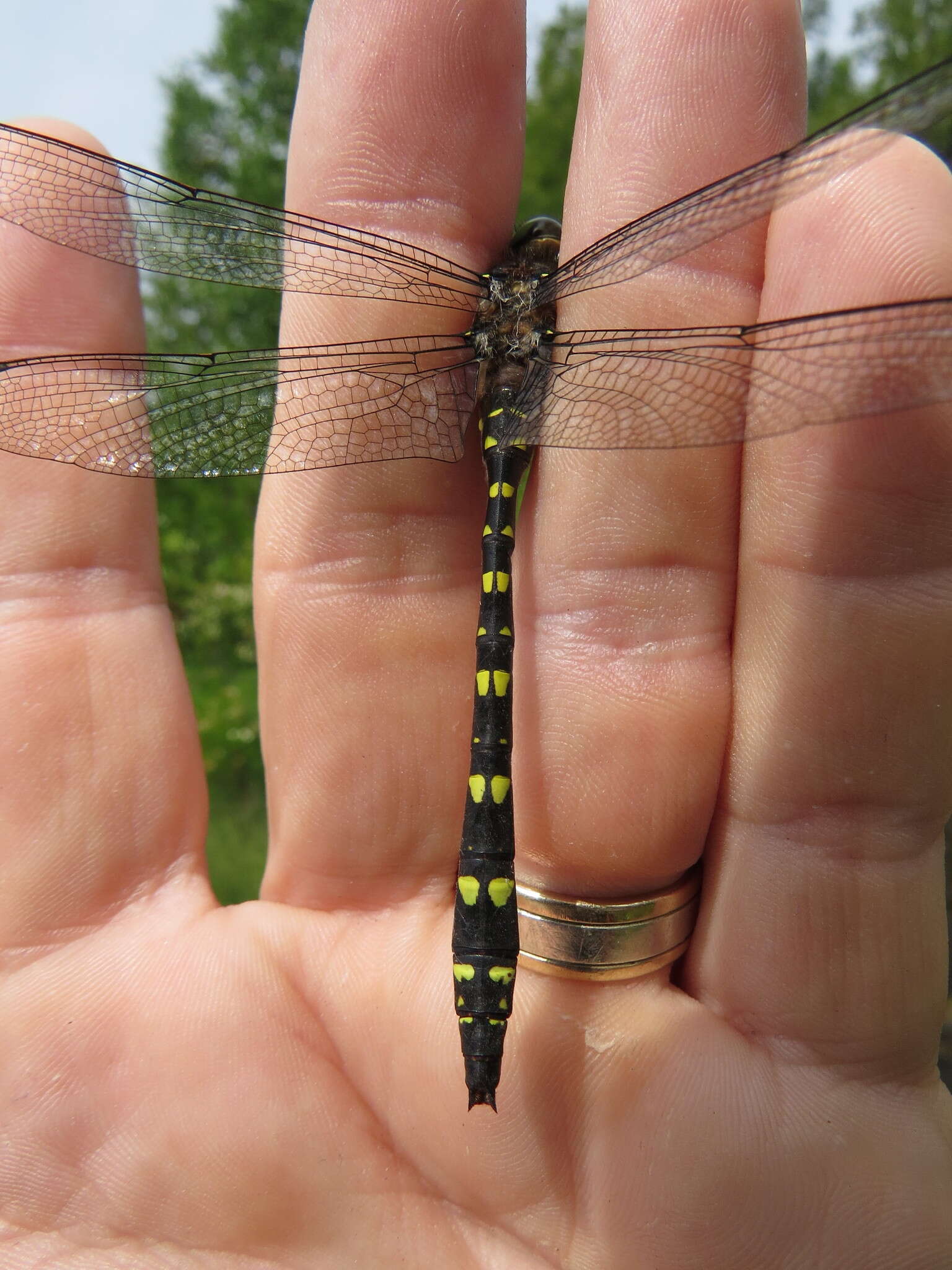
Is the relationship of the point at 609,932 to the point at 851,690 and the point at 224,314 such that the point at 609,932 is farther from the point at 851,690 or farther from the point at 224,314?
the point at 224,314

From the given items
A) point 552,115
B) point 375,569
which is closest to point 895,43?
point 552,115

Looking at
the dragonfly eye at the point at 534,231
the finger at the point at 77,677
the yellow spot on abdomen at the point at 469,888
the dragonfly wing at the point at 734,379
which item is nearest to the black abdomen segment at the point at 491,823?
the yellow spot on abdomen at the point at 469,888

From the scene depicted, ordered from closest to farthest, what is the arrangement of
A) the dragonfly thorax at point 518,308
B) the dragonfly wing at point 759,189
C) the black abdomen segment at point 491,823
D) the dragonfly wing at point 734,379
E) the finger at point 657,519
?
the dragonfly wing at point 759,189 → the dragonfly wing at point 734,379 → the black abdomen segment at point 491,823 → the finger at point 657,519 → the dragonfly thorax at point 518,308

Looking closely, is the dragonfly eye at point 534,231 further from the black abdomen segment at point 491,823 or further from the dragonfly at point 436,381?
the black abdomen segment at point 491,823

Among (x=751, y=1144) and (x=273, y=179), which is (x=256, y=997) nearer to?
(x=751, y=1144)

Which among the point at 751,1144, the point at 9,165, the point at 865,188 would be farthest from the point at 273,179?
the point at 751,1144

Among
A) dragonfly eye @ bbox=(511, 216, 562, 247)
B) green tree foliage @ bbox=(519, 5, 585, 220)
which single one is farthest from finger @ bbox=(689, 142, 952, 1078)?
green tree foliage @ bbox=(519, 5, 585, 220)
